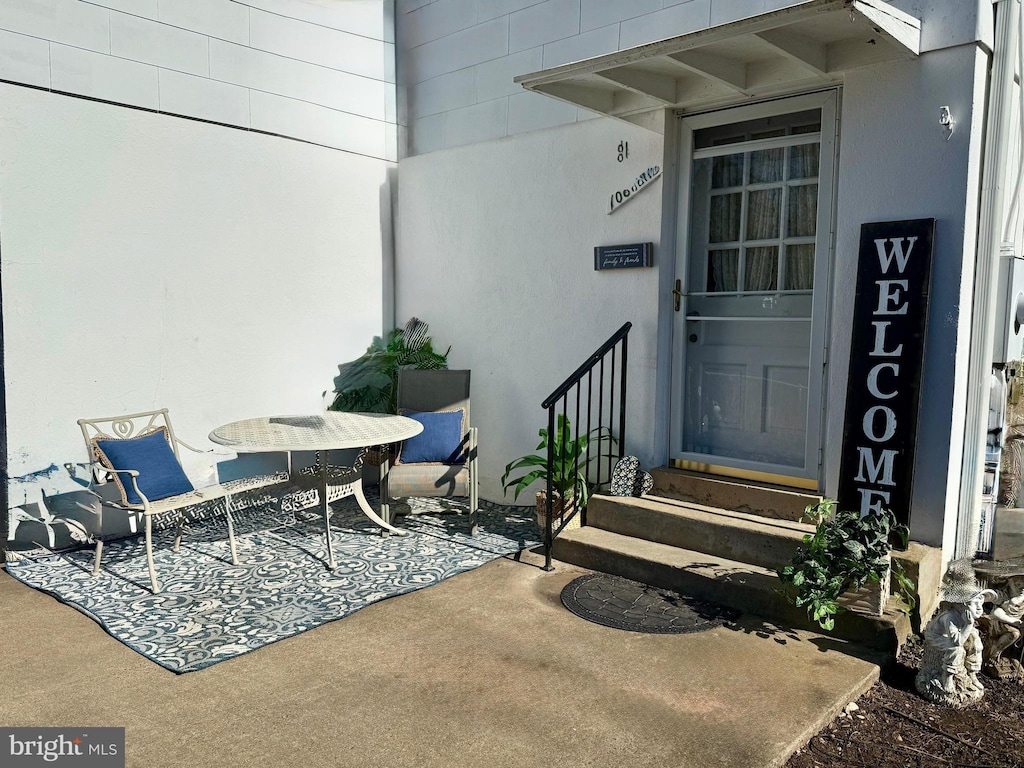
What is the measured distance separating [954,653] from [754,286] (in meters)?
2.13

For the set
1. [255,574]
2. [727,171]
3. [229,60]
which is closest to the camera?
[255,574]

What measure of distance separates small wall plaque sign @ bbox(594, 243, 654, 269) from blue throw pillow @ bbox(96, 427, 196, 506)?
2.75 m

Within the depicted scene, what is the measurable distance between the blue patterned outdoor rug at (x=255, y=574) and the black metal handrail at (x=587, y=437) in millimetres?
370

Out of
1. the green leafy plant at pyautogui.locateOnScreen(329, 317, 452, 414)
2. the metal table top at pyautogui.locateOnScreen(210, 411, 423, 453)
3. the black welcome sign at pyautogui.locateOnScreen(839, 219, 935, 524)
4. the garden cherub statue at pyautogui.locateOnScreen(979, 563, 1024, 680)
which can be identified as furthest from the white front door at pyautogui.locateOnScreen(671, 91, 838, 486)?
the green leafy plant at pyautogui.locateOnScreen(329, 317, 452, 414)

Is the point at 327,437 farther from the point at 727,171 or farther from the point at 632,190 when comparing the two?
the point at 727,171

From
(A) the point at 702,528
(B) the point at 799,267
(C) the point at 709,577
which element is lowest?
(C) the point at 709,577

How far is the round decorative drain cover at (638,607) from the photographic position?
350cm

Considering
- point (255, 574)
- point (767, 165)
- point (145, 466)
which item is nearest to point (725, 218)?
point (767, 165)

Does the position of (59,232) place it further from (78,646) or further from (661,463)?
(661,463)

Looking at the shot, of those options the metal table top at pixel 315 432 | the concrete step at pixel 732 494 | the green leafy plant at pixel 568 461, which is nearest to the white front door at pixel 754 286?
the concrete step at pixel 732 494

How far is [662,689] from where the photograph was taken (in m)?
2.93

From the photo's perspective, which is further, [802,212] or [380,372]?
[380,372]

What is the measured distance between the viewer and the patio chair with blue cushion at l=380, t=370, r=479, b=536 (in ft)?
15.6

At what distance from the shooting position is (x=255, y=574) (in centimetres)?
416
